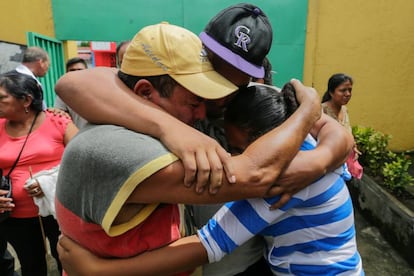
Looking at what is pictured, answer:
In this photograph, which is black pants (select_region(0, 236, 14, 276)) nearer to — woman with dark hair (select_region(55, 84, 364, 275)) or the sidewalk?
woman with dark hair (select_region(55, 84, 364, 275))

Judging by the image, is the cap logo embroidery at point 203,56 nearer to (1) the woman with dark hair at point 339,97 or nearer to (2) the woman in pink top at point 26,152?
(2) the woman in pink top at point 26,152

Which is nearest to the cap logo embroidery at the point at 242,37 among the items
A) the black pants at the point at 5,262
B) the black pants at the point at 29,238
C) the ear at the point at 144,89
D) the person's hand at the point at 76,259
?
the ear at the point at 144,89

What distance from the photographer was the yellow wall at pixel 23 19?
4781 mm

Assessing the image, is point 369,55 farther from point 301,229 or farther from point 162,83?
point 162,83

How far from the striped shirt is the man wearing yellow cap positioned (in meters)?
0.13

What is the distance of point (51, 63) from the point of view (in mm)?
5121

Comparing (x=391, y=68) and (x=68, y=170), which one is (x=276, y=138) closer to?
(x=68, y=170)

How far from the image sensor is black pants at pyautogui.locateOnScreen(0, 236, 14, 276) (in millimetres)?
2811

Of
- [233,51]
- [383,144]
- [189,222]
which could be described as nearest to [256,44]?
[233,51]

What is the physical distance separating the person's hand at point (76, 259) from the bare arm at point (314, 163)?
614 mm

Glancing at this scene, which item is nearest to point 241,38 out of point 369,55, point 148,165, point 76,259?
point 148,165

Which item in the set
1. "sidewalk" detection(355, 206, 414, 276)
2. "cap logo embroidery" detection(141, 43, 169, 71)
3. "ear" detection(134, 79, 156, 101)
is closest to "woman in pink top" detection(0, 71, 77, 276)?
"ear" detection(134, 79, 156, 101)

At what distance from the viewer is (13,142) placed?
2.61 metres

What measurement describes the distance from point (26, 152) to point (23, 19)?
3234mm
